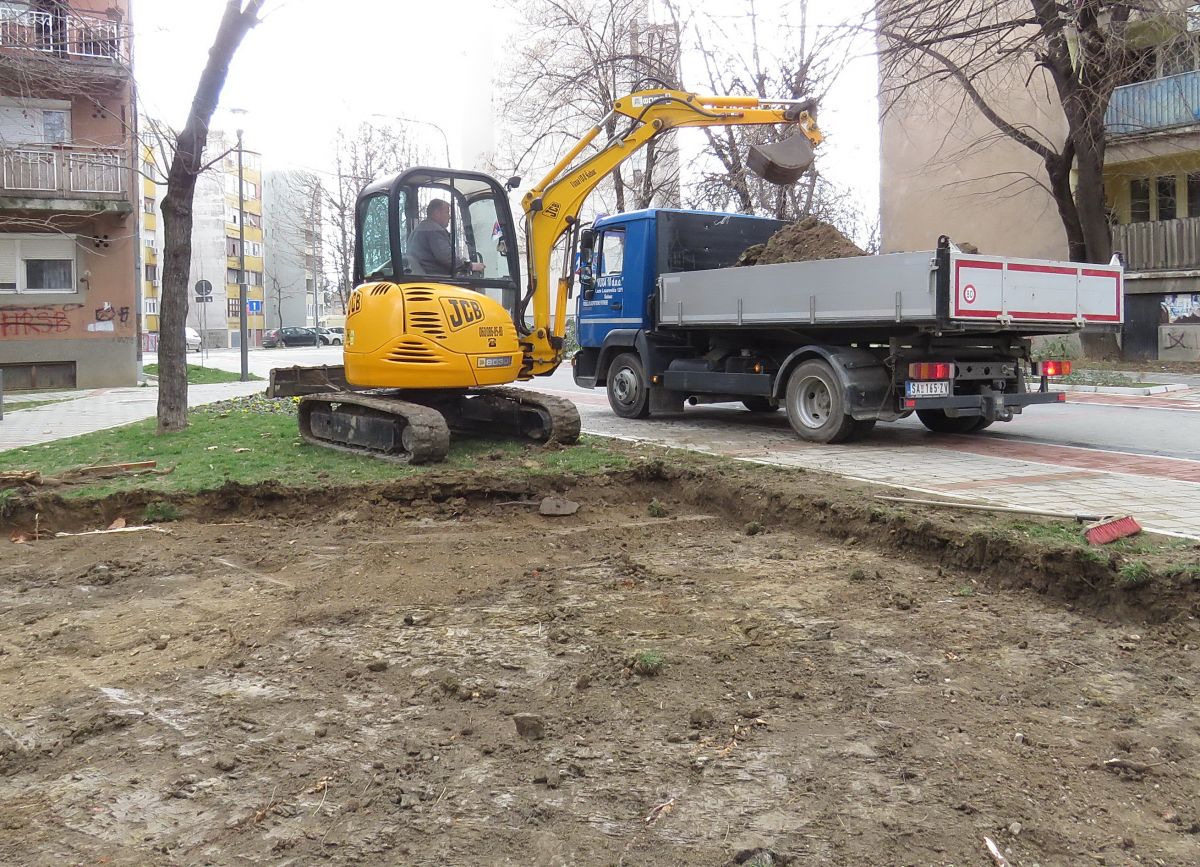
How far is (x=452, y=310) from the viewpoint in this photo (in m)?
9.41

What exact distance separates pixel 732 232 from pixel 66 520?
31.1ft

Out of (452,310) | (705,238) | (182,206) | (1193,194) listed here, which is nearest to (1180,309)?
(1193,194)

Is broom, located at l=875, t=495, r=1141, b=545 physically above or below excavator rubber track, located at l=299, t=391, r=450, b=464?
below

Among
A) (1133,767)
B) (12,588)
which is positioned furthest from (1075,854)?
(12,588)

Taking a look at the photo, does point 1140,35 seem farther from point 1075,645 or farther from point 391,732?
point 391,732

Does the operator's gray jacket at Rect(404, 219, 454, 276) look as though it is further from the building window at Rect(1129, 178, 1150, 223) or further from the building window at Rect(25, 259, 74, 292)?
the building window at Rect(1129, 178, 1150, 223)

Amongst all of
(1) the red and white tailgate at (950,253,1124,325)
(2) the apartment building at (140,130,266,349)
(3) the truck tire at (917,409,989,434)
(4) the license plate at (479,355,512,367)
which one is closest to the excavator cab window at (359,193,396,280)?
(4) the license plate at (479,355,512,367)

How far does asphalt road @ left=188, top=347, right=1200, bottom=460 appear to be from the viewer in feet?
35.6

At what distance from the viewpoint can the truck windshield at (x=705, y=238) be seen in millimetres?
13906

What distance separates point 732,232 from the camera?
46.8 ft

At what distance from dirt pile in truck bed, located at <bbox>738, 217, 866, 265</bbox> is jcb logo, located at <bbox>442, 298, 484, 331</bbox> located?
416 centimetres

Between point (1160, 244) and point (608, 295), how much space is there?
1699 cm

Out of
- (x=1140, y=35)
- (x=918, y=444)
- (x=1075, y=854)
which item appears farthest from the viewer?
(x=1140, y=35)

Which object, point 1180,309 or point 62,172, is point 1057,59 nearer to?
point 1180,309
